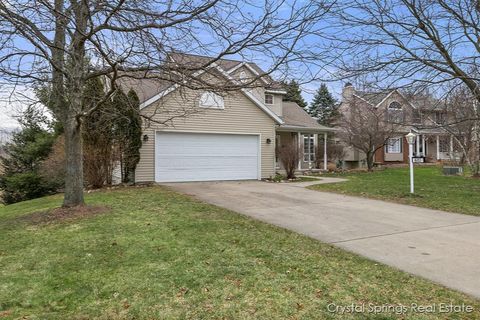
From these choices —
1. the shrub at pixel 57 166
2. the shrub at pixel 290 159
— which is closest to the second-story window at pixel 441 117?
the shrub at pixel 290 159

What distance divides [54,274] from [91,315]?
54.6 inches

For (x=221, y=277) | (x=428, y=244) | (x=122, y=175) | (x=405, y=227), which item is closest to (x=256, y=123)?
(x=122, y=175)

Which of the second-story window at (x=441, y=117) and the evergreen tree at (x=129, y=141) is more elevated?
the second-story window at (x=441, y=117)

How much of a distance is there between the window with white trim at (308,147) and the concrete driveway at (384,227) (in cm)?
1209

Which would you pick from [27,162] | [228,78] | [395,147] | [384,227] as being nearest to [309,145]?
[395,147]

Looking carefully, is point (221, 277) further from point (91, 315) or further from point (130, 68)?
point (130, 68)

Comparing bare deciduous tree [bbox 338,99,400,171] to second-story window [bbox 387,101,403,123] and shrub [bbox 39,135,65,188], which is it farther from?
shrub [bbox 39,135,65,188]

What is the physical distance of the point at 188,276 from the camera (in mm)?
4316

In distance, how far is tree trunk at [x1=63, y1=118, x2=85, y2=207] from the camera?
27.7 feet

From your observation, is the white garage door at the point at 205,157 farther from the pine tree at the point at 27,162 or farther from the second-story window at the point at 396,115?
the second-story window at the point at 396,115

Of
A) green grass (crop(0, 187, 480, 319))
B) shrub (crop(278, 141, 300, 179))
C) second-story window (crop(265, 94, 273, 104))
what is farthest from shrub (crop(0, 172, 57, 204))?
second-story window (crop(265, 94, 273, 104))

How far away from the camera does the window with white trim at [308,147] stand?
24.0m

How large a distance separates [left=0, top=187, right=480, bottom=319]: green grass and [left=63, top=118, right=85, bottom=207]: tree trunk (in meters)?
1.70

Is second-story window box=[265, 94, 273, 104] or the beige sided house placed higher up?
second-story window box=[265, 94, 273, 104]
